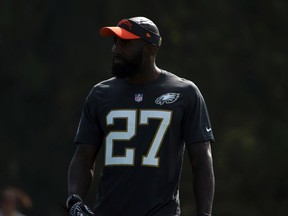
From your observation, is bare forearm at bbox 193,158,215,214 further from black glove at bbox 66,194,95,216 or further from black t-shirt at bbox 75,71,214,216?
black glove at bbox 66,194,95,216

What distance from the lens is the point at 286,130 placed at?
60.6 ft

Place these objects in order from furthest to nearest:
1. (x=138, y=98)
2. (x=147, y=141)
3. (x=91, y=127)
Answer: (x=91, y=127)
(x=138, y=98)
(x=147, y=141)

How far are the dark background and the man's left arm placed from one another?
12463mm

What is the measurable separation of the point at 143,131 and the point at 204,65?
42.3 ft

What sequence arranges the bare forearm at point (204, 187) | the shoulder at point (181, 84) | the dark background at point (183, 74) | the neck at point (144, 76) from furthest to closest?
1. the dark background at point (183, 74)
2. the neck at point (144, 76)
3. the shoulder at point (181, 84)
4. the bare forearm at point (204, 187)

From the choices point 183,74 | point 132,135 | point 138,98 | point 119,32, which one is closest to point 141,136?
point 132,135

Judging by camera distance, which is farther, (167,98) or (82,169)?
(82,169)

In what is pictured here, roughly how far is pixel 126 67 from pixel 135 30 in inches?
8.2

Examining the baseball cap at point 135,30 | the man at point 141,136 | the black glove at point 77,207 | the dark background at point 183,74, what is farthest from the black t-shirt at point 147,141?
the dark background at point 183,74

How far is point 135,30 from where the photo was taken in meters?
6.04

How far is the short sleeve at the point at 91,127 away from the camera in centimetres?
609

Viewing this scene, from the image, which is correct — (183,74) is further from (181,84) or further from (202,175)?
(202,175)

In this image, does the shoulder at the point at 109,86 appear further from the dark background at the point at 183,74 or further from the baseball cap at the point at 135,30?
the dark background at the point at 183,74

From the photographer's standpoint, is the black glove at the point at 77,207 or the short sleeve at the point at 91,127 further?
the short sleeve at the point at 91,127
